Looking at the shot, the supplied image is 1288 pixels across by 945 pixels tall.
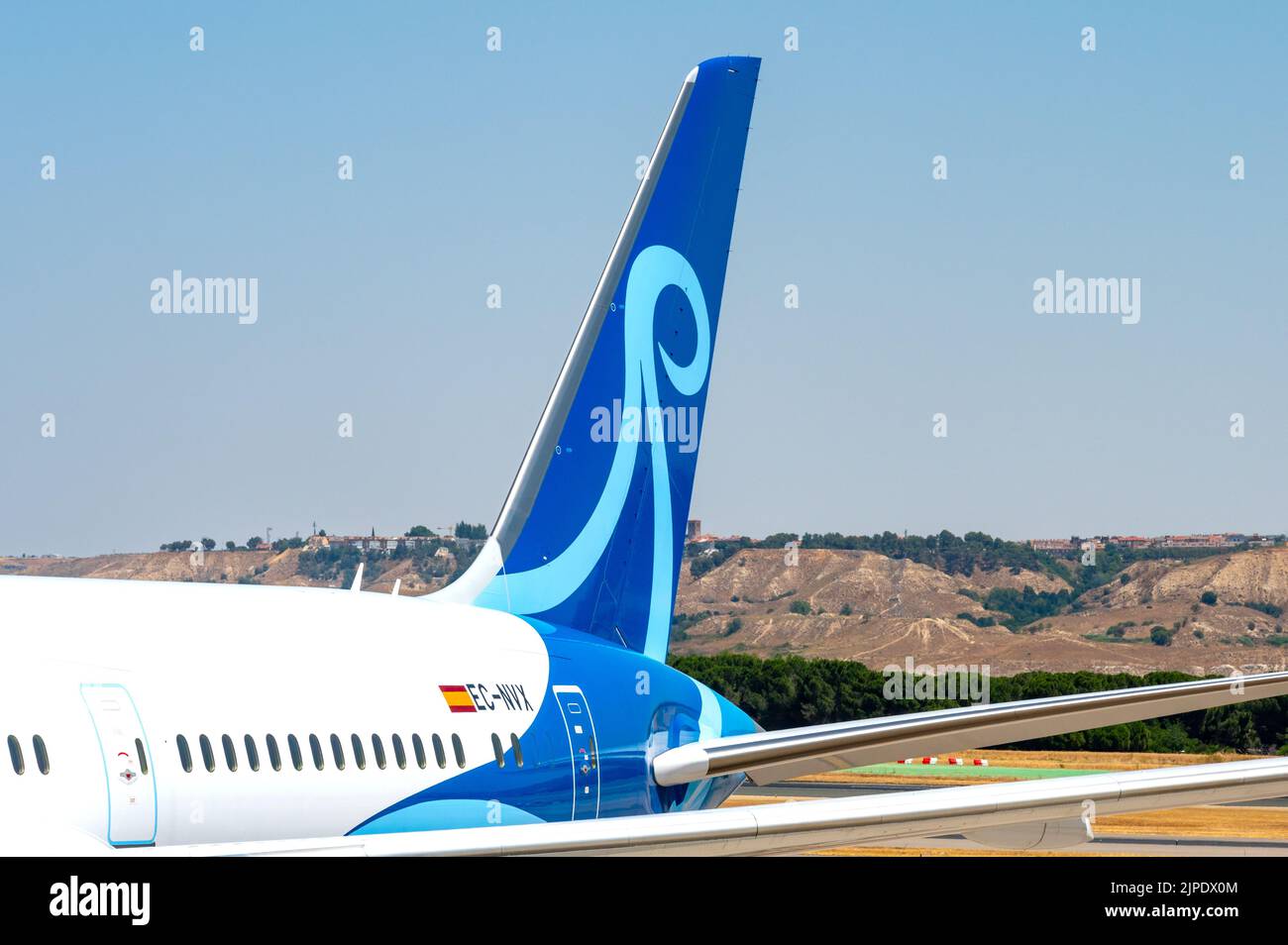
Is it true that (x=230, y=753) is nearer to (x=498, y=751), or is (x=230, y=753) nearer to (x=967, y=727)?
(x=498, y=751)

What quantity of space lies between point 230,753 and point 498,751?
10.0ft

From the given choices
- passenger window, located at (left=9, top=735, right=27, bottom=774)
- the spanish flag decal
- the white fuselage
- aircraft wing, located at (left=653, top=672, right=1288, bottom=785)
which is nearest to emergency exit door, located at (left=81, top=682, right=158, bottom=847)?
the white fuselage

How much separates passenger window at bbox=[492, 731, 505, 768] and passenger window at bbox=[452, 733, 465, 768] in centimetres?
39

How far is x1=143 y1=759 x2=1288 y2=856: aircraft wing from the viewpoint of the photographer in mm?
10219

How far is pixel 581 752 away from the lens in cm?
1405

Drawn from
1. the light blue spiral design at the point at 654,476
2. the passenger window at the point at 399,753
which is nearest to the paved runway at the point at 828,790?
the light blue spiral design at the point at 654,476

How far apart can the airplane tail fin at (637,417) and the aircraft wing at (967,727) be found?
10.1 ft

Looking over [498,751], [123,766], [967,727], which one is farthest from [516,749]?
[123,766]

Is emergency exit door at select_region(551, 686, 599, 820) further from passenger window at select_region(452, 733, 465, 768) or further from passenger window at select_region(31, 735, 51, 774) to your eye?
passenger window at select_region(31, 735, 51, 774)

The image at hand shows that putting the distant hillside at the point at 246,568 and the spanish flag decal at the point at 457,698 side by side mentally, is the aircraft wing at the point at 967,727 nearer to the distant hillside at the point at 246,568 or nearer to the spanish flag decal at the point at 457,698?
the spanish flag decal at the point at 457,698

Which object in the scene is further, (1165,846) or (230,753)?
(1165,846)

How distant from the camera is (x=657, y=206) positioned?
56.1ft
